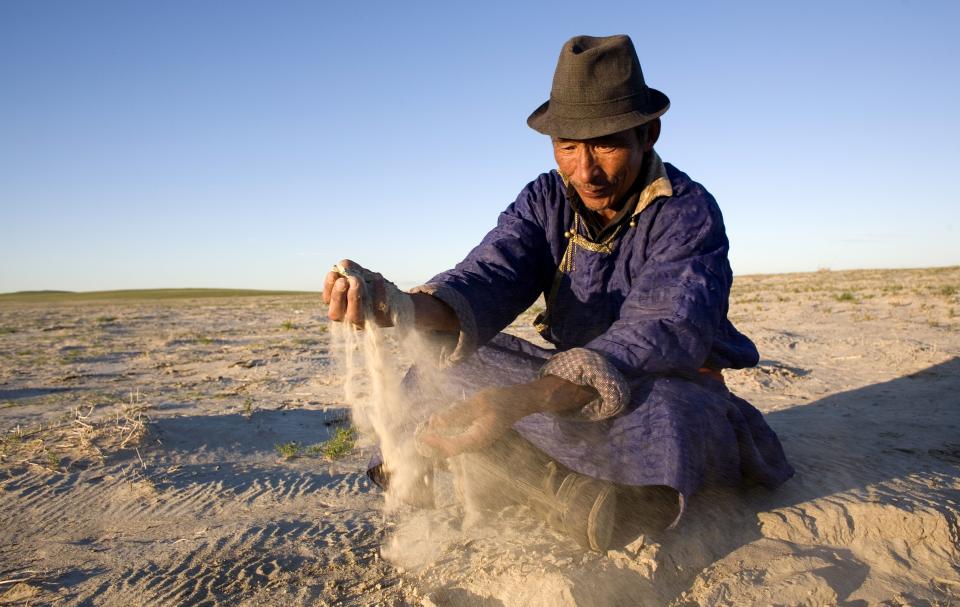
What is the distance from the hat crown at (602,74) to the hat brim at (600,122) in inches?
2.4

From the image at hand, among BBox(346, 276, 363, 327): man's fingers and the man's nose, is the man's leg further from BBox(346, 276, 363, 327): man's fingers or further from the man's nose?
the man's nose

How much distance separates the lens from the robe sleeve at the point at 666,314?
1.94 meters

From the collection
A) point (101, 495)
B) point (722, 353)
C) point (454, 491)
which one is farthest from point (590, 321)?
point (101, 495)

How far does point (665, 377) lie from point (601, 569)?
612 millimetres

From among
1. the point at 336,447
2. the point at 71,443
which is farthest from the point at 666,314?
the point at 71,443

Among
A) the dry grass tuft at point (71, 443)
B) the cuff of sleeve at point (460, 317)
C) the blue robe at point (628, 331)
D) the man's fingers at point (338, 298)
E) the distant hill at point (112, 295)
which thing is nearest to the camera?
the man's fingers at point (338, 298)

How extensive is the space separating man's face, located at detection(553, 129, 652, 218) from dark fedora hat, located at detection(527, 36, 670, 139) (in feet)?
0.27

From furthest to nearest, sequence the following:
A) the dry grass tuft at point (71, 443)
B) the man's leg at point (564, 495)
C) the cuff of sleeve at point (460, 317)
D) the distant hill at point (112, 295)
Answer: the distant hill at point (112, 295)
the dry grass tuft at point (71, 443)
the cuff of sleeve at point (460, 317)
the man's leg at point (564, 495)

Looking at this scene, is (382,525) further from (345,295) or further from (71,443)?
(71,443)

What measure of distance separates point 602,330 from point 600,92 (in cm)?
89

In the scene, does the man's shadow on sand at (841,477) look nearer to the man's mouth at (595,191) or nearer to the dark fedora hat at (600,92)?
the man's mouth at (595,191)

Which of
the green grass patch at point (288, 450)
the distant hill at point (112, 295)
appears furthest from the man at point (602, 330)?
the distant hill at point (112, 295)

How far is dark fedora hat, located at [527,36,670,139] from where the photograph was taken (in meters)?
2.24

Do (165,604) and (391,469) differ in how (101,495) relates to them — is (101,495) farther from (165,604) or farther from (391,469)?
(391,469)
